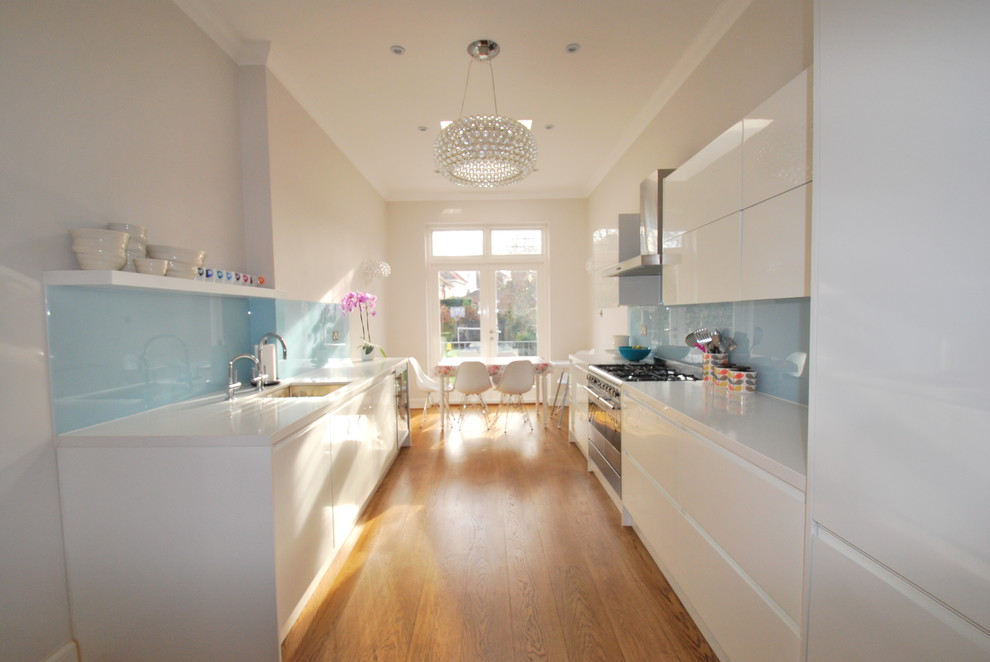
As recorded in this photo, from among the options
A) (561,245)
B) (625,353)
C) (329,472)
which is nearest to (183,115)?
(329,472)

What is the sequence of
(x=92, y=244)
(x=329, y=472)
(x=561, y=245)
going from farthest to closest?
(x=561, y=245), (x=329, y=472), (x=92, y=244)

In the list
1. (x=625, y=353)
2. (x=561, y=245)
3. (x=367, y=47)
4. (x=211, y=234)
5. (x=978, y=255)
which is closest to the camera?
(x=978, y=255)

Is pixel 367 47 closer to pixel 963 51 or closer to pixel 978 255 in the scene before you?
pixel 963 51

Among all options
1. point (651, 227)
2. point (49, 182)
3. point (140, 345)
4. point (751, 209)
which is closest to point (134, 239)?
point (49, 182)

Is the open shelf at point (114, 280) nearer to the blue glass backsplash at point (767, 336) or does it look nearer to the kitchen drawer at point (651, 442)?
the kitchen drawer at point (651, 442)

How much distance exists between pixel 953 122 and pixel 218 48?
3.13 m

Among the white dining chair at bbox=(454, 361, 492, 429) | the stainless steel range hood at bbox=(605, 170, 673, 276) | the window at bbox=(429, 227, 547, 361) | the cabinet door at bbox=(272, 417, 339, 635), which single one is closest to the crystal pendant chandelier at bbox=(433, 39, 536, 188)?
the stainless steel range hood at bbox=(605, 170, 673, 276)

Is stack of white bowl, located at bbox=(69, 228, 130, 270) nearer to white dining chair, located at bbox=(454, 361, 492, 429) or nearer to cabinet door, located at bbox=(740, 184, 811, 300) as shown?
cabinet door, located at bbox=(740, 184, 811, 300)

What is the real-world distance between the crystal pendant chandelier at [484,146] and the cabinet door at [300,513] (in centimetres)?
172

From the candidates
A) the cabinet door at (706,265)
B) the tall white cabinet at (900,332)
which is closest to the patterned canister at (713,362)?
the cabinet door at (706,265)

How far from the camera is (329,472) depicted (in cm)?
192

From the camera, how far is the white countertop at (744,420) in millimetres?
1113

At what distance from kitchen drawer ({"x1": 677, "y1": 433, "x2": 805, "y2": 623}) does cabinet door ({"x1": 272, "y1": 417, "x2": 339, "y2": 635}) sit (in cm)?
153

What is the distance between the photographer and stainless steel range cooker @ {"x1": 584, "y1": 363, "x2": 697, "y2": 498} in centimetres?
242
